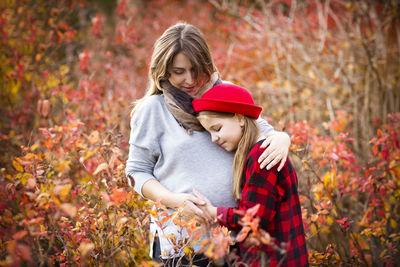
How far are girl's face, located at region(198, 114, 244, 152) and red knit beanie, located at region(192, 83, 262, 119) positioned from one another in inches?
2.0

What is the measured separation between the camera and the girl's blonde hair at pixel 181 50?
2.16 meters

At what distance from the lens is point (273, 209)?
6.20 ft

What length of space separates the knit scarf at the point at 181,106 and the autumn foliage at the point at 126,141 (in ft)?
1.56

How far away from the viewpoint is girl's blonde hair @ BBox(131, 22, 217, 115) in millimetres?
2158

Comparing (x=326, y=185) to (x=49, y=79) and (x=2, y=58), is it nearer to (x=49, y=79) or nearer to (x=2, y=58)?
(x=49, y=79)

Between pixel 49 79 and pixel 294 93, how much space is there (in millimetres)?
3638

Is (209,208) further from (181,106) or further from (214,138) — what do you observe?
(181,106)

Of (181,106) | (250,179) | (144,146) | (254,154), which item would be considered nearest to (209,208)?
(250,179)

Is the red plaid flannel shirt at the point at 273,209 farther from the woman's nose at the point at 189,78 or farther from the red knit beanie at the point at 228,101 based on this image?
the woman's nose at the point at 189,78

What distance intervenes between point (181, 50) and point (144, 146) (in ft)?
2.01

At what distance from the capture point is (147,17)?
30.7 feet

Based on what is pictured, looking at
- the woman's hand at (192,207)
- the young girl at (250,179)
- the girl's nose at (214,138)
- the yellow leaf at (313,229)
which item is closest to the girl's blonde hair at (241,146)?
the young girl at (250,179)

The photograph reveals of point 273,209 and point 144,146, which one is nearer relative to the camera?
point 273,209

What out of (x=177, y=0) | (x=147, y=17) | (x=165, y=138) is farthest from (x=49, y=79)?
(x=177, y=0)
